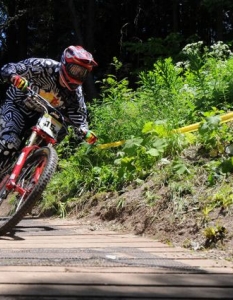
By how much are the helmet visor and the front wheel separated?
91cm

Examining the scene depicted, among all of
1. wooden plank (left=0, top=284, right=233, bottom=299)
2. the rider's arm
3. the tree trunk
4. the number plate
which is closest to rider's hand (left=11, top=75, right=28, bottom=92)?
the number plate

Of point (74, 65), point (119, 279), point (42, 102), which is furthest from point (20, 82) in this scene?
point (119, 279)

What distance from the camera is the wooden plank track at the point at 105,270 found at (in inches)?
95.3

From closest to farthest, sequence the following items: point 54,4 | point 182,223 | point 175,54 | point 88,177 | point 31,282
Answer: point 31,282, point 182,223, point 88,177, point 175,54, point 54,4

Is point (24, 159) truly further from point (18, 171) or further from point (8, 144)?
point (8, 144)

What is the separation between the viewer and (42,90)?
18.0 feet

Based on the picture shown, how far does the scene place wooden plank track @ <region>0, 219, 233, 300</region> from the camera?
242 cm

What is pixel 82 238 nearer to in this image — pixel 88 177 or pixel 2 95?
pixel 88 177

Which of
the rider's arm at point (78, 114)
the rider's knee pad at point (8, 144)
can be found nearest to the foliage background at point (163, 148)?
the rider's arm at point (78, 114)

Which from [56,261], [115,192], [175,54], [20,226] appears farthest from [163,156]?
[175,54]

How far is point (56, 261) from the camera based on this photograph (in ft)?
10.2

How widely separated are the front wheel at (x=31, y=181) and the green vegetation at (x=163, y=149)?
954mm

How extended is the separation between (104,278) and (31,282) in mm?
369

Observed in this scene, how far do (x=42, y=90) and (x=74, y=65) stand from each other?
1.63 feet
